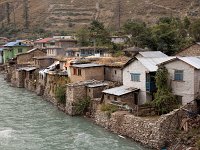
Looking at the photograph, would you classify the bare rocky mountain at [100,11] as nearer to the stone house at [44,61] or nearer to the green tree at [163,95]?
the stone house at [44,61]

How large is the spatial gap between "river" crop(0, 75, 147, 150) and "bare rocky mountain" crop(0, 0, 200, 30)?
50.7m

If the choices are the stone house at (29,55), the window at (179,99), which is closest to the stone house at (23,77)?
the stone house at (29,55)

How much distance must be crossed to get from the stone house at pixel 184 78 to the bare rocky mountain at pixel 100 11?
176 feet

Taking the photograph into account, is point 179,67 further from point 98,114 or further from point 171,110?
point 98,114

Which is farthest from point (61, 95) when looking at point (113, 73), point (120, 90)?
point (120, 90)

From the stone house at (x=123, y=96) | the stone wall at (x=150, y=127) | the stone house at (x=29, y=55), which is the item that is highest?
the stone house at (x=29, y=55)

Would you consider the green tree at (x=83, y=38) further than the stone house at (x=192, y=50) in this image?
Yes

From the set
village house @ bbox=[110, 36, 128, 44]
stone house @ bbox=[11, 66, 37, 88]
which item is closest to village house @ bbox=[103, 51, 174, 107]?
stone house @ bbox=[11, 66, 37, 88]

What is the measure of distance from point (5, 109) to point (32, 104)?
2865 mm

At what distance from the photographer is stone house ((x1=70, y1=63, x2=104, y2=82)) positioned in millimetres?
31766

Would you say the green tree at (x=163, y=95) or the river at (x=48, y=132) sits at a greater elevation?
the green tree at (x=163, y=95)

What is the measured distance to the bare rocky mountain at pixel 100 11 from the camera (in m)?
80.6

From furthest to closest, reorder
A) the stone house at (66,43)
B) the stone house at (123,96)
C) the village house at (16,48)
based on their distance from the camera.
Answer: the village house at (16,48) → the stone house at (66,43) → the stone house at (123,96)

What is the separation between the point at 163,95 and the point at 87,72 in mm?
10360
